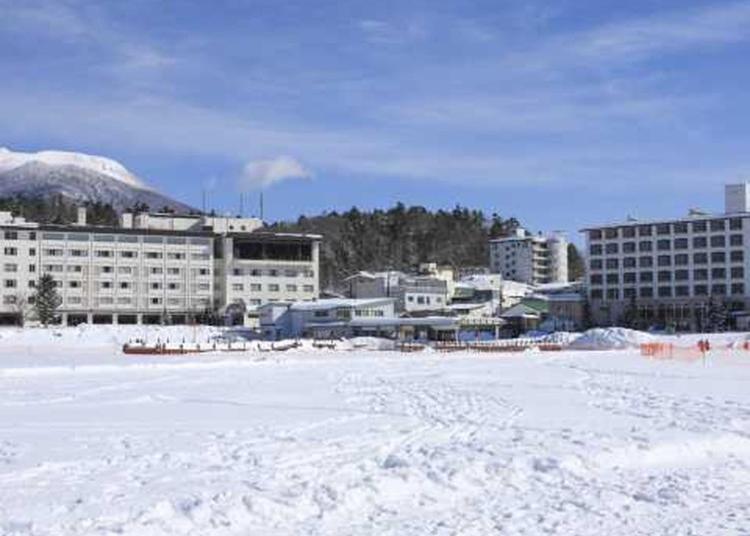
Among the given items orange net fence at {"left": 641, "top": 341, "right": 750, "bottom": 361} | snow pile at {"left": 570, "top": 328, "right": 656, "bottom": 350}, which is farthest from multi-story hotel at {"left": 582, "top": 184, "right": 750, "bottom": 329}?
A: orange net fence at {"left": 641, "top": 341, "right": 750, "bottom": 361}

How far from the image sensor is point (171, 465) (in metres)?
14.8

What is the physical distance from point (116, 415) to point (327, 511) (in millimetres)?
13140

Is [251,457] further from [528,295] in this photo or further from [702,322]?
[528,295]

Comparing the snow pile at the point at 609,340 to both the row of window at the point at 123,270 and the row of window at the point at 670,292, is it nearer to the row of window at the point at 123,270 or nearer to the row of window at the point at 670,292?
the row of window at the point at 670,292

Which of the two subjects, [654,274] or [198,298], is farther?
[654,274]

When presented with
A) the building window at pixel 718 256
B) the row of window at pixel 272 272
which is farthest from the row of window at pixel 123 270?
the building window at pixel 718 256

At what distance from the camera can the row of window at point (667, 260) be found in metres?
137

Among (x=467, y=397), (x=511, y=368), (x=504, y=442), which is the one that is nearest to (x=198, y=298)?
(x=511, y=368)

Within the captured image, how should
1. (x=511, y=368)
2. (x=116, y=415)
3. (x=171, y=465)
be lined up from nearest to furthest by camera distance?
(x=171, y=465)
(x=116, y=415)
(x=511, y=368)

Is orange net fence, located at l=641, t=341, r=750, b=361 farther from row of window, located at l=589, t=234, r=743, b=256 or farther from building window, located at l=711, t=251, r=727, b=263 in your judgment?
row of window, located at l=589, t=234, r=743, b=256

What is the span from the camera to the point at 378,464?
1459 centimetres

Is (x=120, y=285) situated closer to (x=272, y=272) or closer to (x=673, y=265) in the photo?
(x=272, y=272)

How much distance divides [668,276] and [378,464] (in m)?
135

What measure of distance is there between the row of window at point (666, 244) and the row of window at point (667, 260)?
41.2 inches
